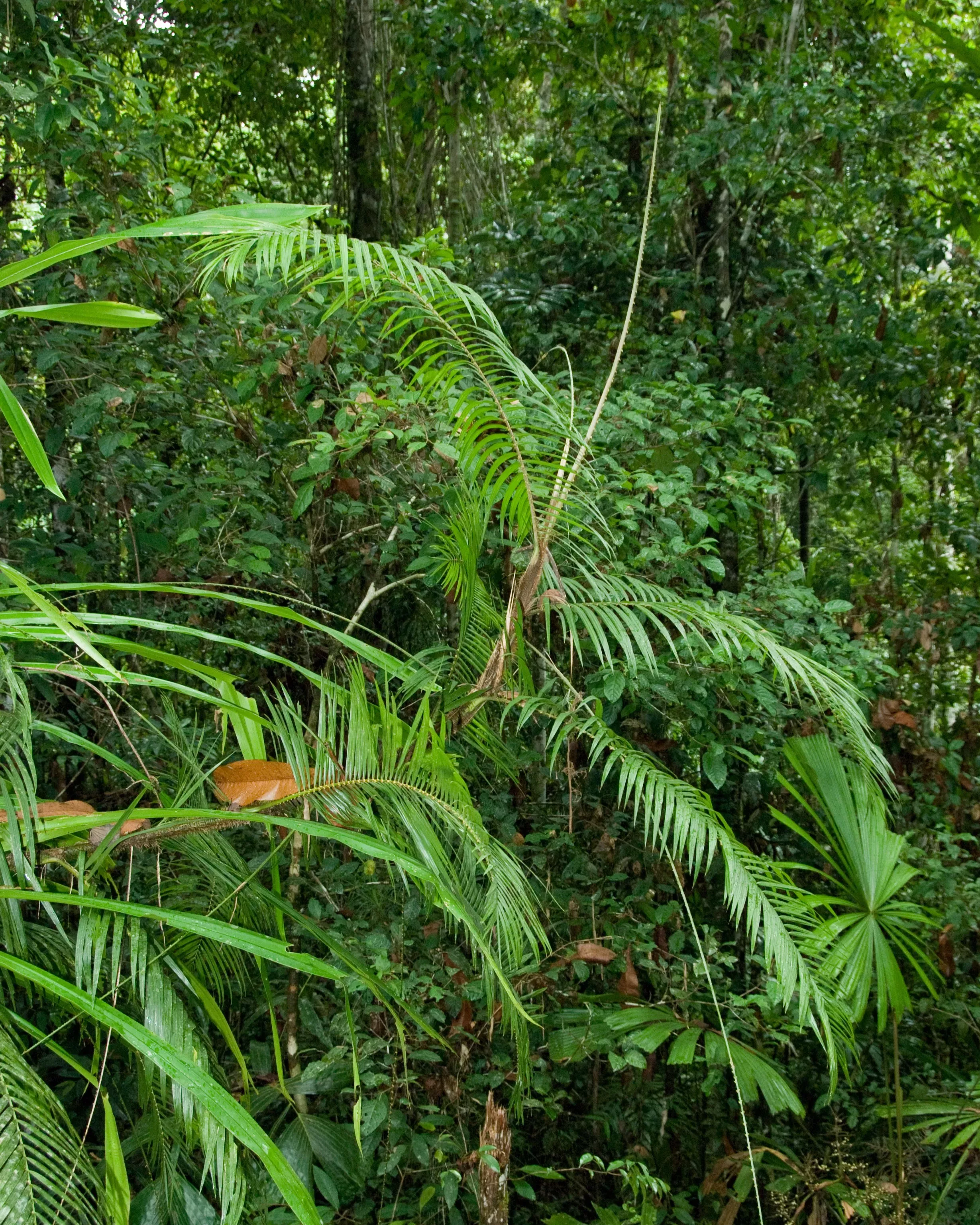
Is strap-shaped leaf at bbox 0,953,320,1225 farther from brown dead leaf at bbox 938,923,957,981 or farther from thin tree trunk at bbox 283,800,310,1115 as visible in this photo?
brown dead leaf at bbox 938,923,957,981

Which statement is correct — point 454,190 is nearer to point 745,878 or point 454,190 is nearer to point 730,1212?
point 745,878

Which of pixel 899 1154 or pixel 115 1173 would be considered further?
pixel 899 1154

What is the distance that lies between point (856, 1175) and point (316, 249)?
8.13ft

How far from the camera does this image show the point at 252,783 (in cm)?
132

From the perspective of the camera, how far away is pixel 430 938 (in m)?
2.40

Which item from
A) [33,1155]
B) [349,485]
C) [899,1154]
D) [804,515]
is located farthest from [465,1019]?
[804,515]

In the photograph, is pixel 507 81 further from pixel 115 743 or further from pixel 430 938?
pixel 430 938

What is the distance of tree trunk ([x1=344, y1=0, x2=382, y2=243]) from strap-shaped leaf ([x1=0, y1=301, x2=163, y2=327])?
3.76 m

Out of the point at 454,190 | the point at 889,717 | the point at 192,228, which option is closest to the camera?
the point at 192,228

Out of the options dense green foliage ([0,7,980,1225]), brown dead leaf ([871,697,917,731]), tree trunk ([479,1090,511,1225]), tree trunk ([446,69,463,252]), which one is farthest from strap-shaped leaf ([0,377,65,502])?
tree trunk ([446,69,463,252])

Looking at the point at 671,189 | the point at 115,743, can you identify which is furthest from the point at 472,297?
the point at 671,189

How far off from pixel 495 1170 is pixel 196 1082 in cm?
129

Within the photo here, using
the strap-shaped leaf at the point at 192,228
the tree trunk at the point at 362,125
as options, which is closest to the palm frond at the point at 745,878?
the strap-shaped leaf at the point at 192,228

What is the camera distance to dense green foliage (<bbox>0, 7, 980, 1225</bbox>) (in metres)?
1.35
